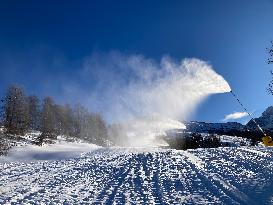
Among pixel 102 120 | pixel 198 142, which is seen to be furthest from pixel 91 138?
pixel 198 142

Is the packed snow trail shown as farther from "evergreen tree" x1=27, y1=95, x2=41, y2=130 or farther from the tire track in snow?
"evergreen tree" x1=27, y1=95, x2=41, y2=130

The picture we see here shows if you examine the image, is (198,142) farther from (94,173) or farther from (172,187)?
(172,187)

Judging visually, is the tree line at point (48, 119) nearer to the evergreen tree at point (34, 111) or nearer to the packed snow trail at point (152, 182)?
the evergreen tree at point (34, 111)

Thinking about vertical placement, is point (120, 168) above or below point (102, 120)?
below

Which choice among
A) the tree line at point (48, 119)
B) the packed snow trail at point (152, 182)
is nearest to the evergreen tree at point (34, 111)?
the tree line at point (48, 119)

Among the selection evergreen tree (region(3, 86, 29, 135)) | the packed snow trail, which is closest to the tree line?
evergreen tree (region(3, 86, 29, 135))

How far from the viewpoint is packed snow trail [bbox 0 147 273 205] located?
36.7ft

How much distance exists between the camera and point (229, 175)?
1487 centimetres

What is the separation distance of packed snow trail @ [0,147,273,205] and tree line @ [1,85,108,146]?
34.3 m

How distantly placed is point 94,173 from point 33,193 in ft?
17.1

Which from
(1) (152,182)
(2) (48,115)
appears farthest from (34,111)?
(1) (152,182)

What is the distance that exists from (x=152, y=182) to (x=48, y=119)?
65.4 metres

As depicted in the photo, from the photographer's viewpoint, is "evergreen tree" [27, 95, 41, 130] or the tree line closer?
the tree line

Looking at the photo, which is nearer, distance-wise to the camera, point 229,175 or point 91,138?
point 229,175
